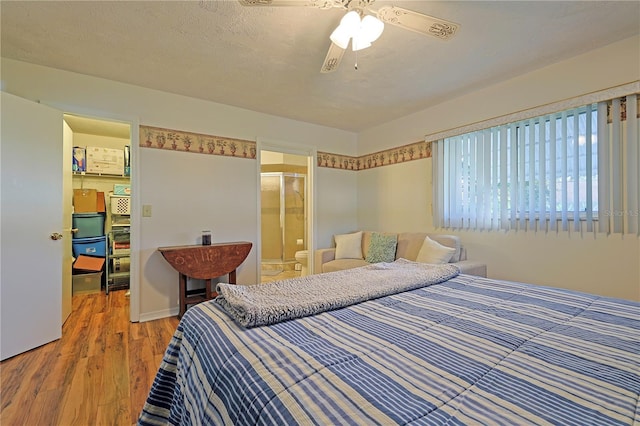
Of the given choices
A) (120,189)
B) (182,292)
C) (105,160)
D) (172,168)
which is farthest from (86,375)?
(105,160)

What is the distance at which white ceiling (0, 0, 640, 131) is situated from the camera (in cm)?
170

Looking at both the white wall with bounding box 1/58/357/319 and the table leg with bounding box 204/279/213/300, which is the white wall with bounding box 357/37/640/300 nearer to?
the white wall with bounding box 1/58/357/319

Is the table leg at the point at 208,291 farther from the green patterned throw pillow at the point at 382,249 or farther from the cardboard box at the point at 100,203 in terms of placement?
the cardboard box at the point at 100,203

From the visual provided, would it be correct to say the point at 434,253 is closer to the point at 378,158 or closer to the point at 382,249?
the point at 382,249

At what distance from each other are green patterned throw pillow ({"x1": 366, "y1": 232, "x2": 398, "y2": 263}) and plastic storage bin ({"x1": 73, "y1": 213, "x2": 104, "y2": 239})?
356 centimetres

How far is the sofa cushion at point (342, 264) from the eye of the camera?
327 cm

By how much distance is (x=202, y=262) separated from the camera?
8.91 feet

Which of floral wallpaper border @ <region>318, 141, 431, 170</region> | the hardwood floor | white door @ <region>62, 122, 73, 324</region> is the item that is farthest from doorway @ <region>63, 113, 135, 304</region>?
floral wallpaper border @ <region>318, 141, 431, 170</region>

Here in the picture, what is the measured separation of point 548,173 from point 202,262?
3.18 metres

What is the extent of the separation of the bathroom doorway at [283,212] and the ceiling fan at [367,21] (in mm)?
3506

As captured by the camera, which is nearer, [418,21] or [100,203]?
[418,21]

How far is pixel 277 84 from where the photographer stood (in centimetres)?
266

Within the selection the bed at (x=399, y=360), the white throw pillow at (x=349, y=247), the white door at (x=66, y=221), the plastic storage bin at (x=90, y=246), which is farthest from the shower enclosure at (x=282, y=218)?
the bed at (x=399, y=360)

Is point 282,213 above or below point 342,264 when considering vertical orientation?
above
